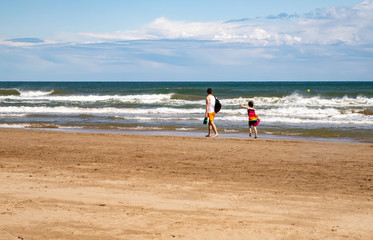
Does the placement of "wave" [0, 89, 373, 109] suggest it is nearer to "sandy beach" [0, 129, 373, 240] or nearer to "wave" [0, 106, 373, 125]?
"wave" [0, 106, 373, 125]

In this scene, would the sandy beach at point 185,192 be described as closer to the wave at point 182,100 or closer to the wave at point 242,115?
the wave at point 242,115

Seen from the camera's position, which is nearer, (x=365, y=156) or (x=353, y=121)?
(x=365, y=156)

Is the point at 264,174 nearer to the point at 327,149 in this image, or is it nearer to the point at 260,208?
the point at 260,208

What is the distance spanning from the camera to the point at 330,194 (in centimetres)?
640

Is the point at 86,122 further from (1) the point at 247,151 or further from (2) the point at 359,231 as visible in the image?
(2) the point at 359,231

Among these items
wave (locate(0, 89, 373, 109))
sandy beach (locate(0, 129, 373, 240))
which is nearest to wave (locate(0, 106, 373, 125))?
wave (locate(0, 89, 373, 109))

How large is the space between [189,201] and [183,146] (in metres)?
5.82

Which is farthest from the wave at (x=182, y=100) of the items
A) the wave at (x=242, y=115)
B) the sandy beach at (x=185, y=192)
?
the sandy beach at (x=185, y=192)

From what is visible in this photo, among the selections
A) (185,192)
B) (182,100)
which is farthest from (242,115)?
(182,100)

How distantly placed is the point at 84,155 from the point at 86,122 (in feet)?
33.2

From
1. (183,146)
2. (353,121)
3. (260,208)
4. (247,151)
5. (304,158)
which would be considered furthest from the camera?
(353,121)

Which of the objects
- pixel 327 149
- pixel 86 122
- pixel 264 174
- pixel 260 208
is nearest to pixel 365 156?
pixel 327 149

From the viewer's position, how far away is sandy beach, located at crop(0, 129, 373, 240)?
4562mm

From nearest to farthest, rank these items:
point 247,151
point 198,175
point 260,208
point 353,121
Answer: point 260,208 → point 198,175 → point 247,151 → point 353,121
